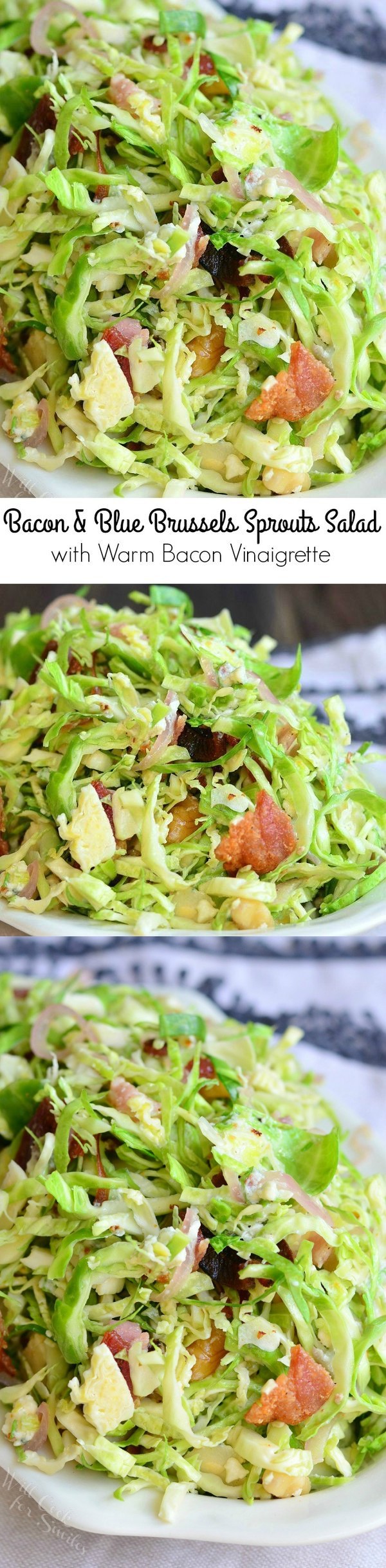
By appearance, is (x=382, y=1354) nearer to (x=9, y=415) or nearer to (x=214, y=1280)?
(x=214, y=1280)

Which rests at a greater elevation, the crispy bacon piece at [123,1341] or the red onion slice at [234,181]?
the red onion slice at [234,181]

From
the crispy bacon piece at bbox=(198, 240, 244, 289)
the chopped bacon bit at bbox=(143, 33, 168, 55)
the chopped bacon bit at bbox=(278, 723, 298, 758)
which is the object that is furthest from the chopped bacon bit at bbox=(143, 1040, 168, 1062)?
the chopped bacon bit at bbox=(143, 33, 168, 55)

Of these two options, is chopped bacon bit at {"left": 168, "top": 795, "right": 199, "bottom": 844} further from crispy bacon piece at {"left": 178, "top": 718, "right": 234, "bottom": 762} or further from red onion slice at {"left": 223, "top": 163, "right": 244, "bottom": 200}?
red onion slice at {"left": 223, "top": 163, "right": 244, "bottom": 200}

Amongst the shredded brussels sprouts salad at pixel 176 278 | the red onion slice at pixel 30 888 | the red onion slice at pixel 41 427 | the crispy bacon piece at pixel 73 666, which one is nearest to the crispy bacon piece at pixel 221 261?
the shredded brussels sprouts salad at pixel 176 278

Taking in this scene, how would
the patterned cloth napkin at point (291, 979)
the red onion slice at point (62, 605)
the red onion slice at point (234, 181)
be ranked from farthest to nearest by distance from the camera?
the patterned cloth napkin at point (291, 979), the red onion slice at point (62, 605), the red onion slice at point (234, 181)

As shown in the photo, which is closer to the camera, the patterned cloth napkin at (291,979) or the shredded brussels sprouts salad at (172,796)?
the shredded brussels sprouts salad at (172,796)

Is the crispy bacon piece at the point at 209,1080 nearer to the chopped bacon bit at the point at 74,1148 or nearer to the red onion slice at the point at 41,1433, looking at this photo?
the chopped bacon bit at the point at 74,1148

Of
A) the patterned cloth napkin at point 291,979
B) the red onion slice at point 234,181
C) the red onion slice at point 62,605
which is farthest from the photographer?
the patterned cloth napkin at point 291,979

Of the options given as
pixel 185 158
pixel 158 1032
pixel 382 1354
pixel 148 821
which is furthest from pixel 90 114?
pixel 382 1354
